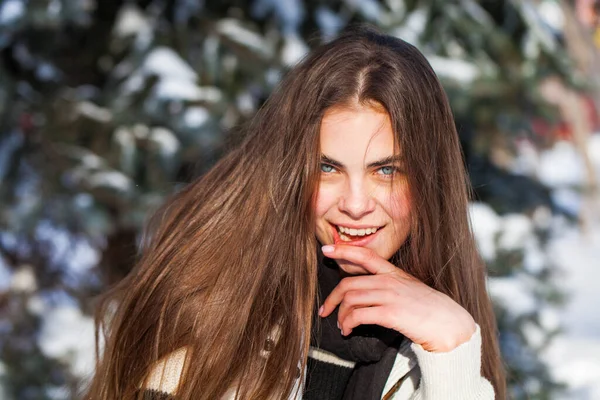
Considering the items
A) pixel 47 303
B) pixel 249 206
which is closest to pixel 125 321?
pixel 249 206

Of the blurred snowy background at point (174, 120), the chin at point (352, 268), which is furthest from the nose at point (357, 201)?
the blurred snowy background at point (174, 120)

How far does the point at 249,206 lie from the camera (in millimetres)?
2039

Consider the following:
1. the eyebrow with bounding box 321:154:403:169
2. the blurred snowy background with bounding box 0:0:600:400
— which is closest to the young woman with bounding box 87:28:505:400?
the eyebrow with bounding box 321:154:403:169

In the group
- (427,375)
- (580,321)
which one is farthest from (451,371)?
(580,321)

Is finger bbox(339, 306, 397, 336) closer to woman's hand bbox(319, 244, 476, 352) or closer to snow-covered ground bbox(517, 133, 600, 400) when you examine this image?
woman's hand bbox(319, 244, 476, 352)

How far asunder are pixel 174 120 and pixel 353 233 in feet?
5.44

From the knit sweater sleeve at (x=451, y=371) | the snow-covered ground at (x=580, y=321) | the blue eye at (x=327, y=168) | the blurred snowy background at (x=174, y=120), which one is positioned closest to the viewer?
the knit sweater sleeve at (x=451, y=371)

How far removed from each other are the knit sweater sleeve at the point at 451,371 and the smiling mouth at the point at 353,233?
28 cm

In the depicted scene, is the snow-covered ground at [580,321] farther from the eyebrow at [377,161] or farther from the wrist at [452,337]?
the eyebrow at [377,161]

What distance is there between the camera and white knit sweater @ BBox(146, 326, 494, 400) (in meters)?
1.85

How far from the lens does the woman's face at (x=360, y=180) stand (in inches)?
74.7

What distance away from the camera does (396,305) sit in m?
1.89

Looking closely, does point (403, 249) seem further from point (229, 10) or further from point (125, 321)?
point (229, 10)

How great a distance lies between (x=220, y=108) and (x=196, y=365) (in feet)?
5.72
